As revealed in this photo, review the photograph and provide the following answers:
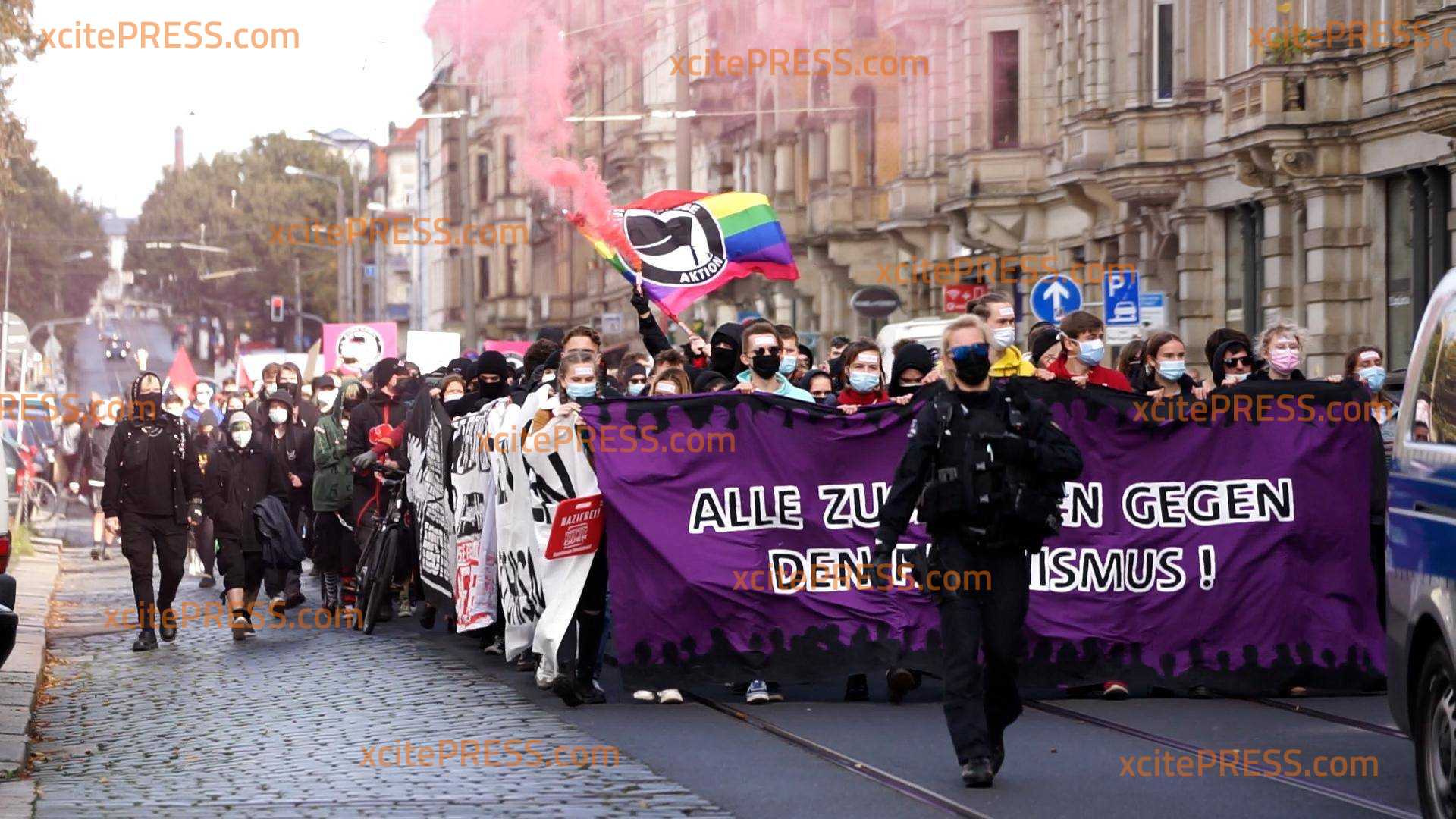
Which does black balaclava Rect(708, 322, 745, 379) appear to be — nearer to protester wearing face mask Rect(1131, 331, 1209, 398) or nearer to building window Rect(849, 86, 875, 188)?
protester wearing face mask Rect(1131, 331, 1209, 398)

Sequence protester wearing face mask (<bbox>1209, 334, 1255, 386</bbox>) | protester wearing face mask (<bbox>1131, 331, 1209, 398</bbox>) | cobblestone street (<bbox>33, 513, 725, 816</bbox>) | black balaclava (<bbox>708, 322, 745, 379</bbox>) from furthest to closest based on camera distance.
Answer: black balaclava (<bbox>708, 322, 745, 379</bbox>)
protester wearing face mask (<bbox>1209, 334, 1255, 386</bbox>)
protester wearing face mask (<bbox>1131, 331, 1209, 398</bbox>)
cobblestone street (<bbox>33, 513, 725, 816</bbox>)

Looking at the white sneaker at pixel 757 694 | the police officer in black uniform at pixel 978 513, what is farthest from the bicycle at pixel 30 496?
the police officer in black uniform at pixel 978 513

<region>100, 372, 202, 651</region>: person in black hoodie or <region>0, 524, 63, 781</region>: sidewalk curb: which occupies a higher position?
<region>100, 372, 202, 651</region>: person in black hoodie

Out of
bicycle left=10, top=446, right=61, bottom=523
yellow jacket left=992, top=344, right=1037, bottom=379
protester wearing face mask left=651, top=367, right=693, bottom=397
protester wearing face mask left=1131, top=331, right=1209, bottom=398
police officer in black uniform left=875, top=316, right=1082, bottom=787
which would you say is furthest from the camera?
bicycle left=10, top=446, right=61, bottom=523

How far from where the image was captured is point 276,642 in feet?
53.4

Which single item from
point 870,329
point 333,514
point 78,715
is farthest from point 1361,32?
point 870,329

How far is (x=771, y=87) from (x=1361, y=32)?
26.8 m

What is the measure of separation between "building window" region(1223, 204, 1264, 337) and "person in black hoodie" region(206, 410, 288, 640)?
1548 centimetres

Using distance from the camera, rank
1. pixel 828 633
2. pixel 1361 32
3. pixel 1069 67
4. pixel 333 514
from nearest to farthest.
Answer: pixel 828 633
pixel 333 514
pixel 1361 32
pixel 1069 67

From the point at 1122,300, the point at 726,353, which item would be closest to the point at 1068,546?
the point at 726,353

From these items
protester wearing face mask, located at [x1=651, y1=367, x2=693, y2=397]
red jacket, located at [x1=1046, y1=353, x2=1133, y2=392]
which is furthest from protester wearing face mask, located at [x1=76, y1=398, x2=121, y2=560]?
red jacket, located at [x1=1046, y1=353, x2=1133, y2=392]

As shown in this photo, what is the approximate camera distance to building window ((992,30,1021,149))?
1555 inches

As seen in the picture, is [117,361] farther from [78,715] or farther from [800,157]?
[78,715]

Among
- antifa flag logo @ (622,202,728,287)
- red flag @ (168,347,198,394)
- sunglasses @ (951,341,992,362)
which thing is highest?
antifa flag logo @ (622,202,728,287)
